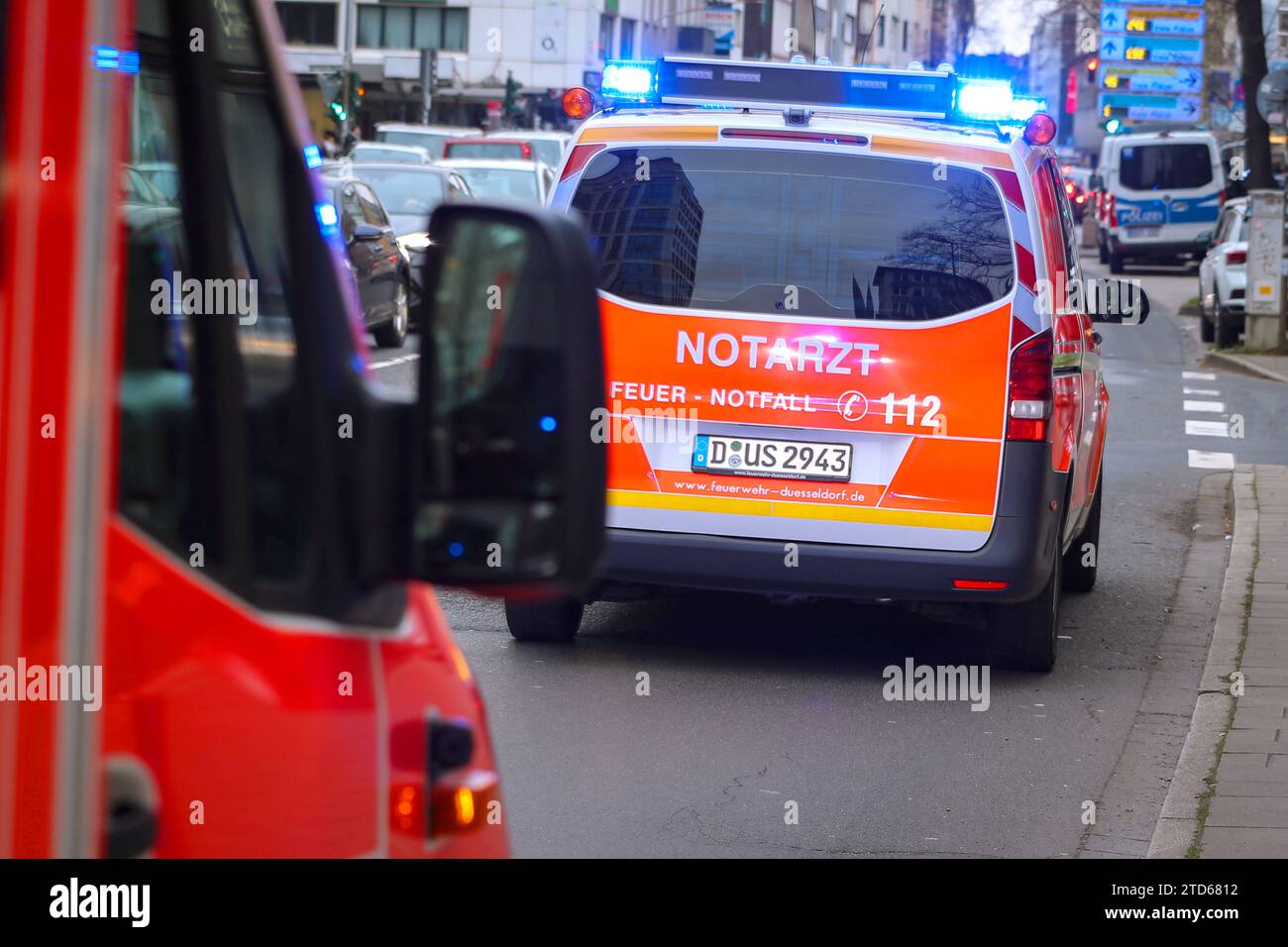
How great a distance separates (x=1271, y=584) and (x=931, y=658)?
228 cm

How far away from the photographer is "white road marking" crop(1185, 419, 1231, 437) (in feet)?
53.4

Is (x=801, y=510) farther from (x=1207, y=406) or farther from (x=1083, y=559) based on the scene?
(x=1207, y=406)

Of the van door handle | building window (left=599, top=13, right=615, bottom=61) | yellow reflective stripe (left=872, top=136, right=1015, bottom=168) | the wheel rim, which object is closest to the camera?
the van door handle

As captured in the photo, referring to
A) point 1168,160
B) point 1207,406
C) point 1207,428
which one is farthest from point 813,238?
point 1168,160

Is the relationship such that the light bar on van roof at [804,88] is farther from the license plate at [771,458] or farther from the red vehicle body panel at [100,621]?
the red vehicle body panel at [100,621]

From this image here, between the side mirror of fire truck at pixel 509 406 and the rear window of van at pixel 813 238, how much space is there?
16.1 ft

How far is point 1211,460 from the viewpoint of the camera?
14.7 m

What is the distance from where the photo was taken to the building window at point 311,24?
267ft

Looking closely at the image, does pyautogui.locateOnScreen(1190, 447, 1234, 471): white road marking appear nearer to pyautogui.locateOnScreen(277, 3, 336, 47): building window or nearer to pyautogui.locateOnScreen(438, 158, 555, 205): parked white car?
pyautogui.locateOnScreen(438, 158, 555, 205): parked white car

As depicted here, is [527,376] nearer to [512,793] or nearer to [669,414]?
[512,793]
